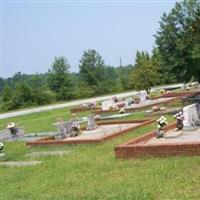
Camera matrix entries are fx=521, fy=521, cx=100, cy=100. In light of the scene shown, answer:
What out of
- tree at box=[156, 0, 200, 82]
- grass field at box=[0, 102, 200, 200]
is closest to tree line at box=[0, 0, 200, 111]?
tree at box=[156, 0, 200, 82]

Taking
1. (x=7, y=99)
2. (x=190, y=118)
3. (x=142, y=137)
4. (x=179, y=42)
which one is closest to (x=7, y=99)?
(x=7, y=99)

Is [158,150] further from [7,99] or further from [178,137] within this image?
[7,99]

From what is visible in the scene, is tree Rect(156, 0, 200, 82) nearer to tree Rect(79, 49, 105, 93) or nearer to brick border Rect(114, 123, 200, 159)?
brick border Rect(114, 123, 200, 159)

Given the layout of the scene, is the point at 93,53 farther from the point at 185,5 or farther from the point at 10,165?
the point at 10,165

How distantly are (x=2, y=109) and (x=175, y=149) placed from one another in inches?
1969

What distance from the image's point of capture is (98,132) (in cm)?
2139

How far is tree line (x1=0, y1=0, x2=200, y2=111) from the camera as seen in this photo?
26578 millimetres

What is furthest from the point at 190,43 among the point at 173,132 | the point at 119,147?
the point at 119,147

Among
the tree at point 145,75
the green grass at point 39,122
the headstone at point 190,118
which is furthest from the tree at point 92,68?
the headstone at point 190,118

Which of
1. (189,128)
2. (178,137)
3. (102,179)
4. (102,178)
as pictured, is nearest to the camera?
(102,179)

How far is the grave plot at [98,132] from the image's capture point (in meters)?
18.6

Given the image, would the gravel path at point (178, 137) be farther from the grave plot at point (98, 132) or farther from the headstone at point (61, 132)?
the headstone at point (61, 132)

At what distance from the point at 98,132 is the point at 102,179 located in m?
9.43

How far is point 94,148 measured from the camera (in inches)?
675
